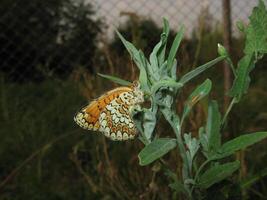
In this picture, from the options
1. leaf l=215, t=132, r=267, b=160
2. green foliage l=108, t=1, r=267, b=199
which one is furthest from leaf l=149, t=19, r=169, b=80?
leaf l=215, t=132, r=267, b=160

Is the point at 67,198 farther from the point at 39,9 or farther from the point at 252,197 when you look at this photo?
A: the point at 39,9

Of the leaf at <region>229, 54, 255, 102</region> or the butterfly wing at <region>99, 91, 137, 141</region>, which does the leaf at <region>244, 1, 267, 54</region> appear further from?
the butterfly wing at <region>99, 91, 137, 141</region>

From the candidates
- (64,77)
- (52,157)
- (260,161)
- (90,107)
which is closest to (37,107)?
(52,157)

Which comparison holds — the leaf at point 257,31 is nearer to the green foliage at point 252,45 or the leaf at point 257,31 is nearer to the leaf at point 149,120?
the green foliage at point 252,45

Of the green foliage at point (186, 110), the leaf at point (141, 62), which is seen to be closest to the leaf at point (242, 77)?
the green foliage at point (186, 110)

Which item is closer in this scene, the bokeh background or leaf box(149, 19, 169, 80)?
leaf box(149, 19, 169, 80)

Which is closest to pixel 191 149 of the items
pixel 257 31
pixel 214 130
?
pixel 214 130

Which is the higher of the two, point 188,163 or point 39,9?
point 39,9
